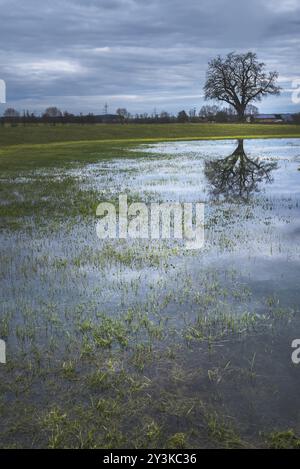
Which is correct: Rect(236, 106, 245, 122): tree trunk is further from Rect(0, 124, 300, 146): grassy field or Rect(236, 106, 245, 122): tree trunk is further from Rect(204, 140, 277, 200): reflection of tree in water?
Rect(204, 140, 277, 200): reflection of tree in water

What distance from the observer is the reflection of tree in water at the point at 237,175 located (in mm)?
22297

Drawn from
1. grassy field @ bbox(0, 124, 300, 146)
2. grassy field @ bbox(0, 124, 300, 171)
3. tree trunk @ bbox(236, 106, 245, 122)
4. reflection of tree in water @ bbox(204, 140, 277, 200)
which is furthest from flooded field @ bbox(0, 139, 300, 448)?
tree trunk @ bbox(236, 106, 245, 122)

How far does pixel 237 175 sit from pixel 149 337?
73.2ft

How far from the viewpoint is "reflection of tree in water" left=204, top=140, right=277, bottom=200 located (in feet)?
73.2

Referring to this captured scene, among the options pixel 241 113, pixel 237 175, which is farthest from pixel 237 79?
pixel 237 175

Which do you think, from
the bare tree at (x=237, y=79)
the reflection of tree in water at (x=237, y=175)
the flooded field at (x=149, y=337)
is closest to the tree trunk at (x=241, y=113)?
the bare tree at (x=237, y=79)

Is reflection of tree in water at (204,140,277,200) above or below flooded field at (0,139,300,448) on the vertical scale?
above

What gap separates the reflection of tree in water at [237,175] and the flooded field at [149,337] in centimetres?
698

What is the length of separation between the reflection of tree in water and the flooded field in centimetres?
698

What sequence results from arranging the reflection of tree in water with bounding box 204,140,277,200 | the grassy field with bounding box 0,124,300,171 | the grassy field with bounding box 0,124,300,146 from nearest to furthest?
the reflection of tree in water with bounding box 204,140,277,200 < the grassy field with bounding box 0,124,300,171 < the grassy field with bounding box 0,124,300,146

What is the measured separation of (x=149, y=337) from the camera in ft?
23.4

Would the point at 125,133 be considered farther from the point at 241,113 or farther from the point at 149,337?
the point at 149,337

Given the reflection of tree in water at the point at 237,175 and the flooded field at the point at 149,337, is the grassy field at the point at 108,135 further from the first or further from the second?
the flooded field at the point at 149,337
